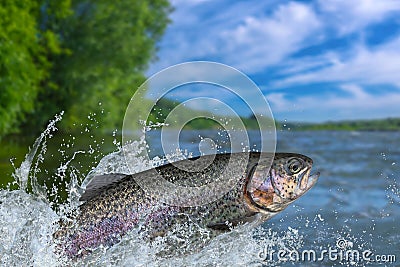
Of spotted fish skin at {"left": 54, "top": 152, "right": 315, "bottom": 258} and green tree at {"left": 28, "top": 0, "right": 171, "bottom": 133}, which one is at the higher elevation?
green tree at {"left": 28, "top": 0, "right": 171, "bottom": 133}

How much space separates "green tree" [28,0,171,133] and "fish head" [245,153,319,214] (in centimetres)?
3393

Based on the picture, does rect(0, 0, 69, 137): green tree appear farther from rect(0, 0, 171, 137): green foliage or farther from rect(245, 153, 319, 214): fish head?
rect(245, 153, 319, 214): fish head

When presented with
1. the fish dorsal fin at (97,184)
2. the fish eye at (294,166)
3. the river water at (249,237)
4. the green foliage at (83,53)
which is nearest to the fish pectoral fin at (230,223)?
the river water at (249,237)

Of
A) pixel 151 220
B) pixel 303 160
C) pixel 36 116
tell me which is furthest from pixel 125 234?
pixel 36 116

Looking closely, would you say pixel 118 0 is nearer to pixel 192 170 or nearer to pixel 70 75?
pixel 70 75

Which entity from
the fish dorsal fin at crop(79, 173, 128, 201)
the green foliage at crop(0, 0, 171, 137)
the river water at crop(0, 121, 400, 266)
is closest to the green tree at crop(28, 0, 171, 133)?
the green foliage at crop(0, 0, 171, 137)

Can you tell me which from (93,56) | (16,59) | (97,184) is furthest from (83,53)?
(97,184)

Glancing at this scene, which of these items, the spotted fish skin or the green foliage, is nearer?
the spotted fish skin

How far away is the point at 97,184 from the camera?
5.34 m

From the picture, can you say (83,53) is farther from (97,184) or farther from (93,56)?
(97,184)

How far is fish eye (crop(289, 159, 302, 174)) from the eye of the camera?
17.8 feet

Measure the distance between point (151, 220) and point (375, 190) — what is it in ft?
28.5

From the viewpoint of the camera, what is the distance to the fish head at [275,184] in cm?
540

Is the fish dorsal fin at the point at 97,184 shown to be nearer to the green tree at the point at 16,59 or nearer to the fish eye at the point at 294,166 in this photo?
the fish eye at the point at 294,166
